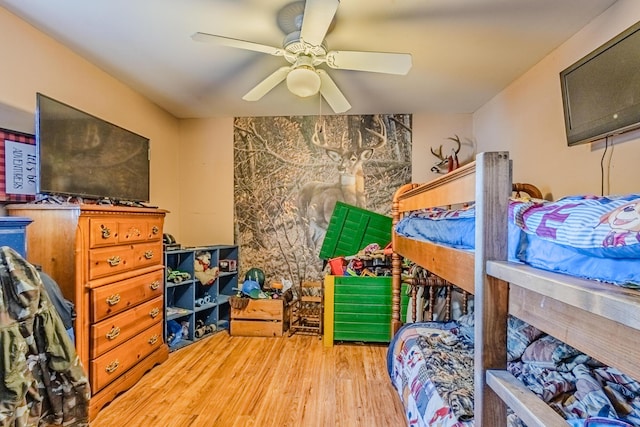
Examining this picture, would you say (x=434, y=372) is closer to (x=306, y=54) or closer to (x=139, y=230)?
(x=306, y=54)

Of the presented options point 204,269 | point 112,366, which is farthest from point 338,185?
point 112,366

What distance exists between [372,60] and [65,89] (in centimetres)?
209

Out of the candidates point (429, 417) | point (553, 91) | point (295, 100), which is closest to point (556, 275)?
point (429, 417)

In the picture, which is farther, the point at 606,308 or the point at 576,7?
the point at 576,7

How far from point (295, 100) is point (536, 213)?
9.35 feet

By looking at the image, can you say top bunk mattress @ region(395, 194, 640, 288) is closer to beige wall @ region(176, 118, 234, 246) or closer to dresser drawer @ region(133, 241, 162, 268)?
dresser drawer @ region(133, 241, 162, 268)

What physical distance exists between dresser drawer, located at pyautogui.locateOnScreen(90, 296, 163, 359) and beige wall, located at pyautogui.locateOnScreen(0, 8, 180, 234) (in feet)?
4.15

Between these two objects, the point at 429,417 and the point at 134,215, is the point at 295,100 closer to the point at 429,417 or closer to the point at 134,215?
the point at 134,215

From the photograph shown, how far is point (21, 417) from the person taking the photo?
1190 mm

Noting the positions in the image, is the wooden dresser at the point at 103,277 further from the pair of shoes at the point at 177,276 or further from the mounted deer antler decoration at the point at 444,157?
the mounted deer antler decoration at the point at 444,157

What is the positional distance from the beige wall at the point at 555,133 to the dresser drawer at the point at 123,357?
10.3ft

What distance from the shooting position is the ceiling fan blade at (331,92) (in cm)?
215

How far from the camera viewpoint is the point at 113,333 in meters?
2.19

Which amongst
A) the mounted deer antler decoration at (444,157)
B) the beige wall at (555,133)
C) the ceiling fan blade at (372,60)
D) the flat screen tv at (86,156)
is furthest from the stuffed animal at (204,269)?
the beige wall at (555,133)
